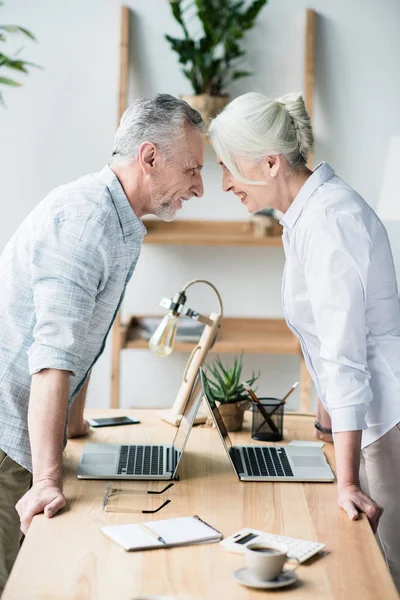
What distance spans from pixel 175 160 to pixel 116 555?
1.03 meters

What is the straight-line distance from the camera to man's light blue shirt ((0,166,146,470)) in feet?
5.55

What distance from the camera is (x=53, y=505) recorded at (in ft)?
5.10

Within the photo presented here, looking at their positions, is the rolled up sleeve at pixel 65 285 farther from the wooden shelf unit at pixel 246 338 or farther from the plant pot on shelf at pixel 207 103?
the plant pot on shelf at pixel 207 103

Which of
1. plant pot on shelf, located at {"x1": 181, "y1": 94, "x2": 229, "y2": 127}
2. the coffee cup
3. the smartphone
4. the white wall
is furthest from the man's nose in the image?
the white wall

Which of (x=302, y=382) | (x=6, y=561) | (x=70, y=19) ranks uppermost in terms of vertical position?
(x=70, y=19)

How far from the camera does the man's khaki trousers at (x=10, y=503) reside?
174cm

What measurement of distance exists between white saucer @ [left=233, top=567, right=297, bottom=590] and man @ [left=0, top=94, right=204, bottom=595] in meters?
0.45

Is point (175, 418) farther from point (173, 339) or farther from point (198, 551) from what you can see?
point (198, 551)

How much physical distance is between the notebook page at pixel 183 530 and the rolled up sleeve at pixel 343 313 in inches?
13.6

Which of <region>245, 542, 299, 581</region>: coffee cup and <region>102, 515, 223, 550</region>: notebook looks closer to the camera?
<region>245, 542, 299, 581</region>: coffee cup

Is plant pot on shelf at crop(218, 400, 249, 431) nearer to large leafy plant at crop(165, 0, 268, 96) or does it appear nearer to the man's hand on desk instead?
the man's hand on desk

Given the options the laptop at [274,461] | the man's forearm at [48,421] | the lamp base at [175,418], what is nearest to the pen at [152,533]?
the man's forearm at [48,421]

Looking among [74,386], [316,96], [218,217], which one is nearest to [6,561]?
[74,386]

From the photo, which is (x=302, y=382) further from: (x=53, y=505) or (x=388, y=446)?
(x=53, y=505)
